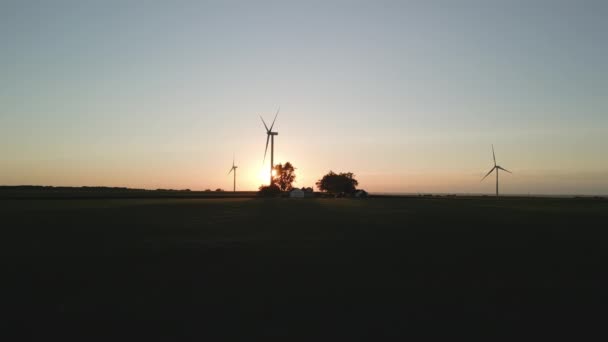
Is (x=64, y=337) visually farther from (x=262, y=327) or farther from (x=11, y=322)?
(x=262, y=327)

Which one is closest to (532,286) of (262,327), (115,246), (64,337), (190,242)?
(262,327)

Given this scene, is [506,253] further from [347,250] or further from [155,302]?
[155,302]

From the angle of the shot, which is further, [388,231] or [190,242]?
[388,231]

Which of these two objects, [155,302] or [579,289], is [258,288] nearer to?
[155,302]

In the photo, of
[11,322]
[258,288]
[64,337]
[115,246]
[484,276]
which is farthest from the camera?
[115,246]

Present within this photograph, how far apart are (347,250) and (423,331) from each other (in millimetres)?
11111

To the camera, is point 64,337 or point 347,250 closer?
point 64,337

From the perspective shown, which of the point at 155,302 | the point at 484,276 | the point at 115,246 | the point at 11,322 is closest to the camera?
the point at 11,322

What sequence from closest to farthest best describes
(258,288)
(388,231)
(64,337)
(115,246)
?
1. (64,337)
2. (258,288)
3. (115,246)
4. (388,231)

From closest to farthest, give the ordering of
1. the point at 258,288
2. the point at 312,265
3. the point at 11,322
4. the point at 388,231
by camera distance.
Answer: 1. the point at 11,322
2. the point at 258,288
3. the point at 312,265
4. the point at 388,231

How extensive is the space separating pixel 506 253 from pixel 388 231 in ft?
33.7

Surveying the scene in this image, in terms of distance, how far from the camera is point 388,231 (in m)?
30.1

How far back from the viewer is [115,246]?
2200 cm

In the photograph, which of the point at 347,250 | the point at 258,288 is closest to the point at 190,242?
the point at 347,250
